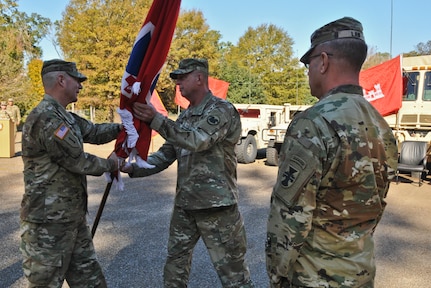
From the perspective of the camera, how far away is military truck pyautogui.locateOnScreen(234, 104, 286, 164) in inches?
463

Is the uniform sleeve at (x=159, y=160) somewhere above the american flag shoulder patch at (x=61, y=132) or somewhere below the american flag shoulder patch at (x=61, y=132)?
below

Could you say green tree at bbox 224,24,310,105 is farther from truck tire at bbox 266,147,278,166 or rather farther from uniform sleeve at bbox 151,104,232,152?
uniform sleeve at bbox 151,104,232,152

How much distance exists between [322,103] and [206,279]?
102 inches

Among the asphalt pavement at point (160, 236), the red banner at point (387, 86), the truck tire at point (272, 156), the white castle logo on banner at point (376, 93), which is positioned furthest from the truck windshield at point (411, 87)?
the truck tire at point (272, 156)

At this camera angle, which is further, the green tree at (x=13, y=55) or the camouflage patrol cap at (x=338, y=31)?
the green tree at (x=13, y=55)

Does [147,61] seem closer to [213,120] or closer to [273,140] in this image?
[213,120]

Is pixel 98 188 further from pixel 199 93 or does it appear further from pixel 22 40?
pixel 22 40

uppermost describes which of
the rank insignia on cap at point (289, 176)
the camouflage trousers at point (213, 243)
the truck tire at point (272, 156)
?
the rank insignia on cap at point (289, 176)

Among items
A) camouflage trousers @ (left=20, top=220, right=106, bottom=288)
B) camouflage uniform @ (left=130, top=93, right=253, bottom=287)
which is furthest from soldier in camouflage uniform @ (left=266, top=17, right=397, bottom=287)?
camouflage trousers @ (left=20, top=220, right=106, bottom=288)

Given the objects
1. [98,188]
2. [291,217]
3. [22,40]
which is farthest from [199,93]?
[22,40]

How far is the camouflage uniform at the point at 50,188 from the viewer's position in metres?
2.60

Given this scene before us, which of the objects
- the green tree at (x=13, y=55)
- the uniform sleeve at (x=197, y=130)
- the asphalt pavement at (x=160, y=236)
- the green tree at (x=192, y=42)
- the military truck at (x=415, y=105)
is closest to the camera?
the uniform sleeve at (x=197, y=130)

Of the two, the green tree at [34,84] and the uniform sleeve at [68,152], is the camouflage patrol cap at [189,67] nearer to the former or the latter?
the uniform sleeve at [68,152]

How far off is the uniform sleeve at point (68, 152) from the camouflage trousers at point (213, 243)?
692 millimetres
